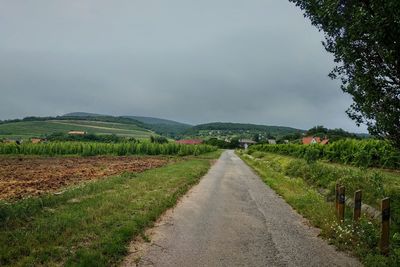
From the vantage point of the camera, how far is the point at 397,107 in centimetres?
875

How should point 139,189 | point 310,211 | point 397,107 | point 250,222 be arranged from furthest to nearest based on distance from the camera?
point 139,189 < point 310,211 < point 250,222 < point 397,107

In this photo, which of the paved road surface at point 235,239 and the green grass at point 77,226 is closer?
the green grass at point 77,226

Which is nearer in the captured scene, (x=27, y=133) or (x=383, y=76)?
(x=383, y=76)

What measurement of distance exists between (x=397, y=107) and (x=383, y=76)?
86 centimetres

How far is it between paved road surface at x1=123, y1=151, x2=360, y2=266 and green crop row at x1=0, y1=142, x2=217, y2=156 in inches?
1807

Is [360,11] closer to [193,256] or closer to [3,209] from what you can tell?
[193,256]

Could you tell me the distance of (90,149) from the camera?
56.3 m

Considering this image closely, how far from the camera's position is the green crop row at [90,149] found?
53.4m

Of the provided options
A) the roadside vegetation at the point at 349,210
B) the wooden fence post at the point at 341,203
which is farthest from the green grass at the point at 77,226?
the wooden fence post at the point at 341,203

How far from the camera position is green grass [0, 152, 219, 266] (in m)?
6.71

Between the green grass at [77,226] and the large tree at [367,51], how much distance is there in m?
6.57

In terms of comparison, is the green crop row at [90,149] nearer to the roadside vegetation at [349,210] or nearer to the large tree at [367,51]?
the roadside vegetation at [349,210]

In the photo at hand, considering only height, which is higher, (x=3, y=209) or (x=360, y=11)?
(x=360, y=11)

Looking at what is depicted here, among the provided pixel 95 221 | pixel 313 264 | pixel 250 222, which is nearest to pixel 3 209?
pixel 95 221
